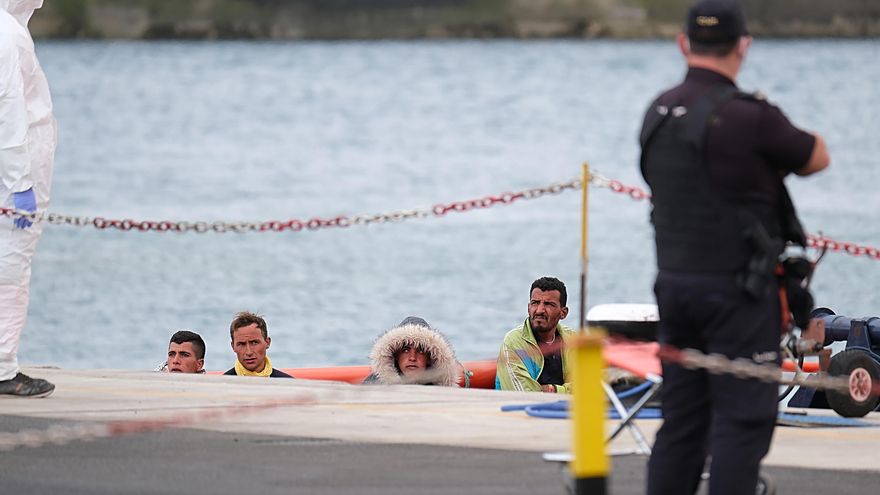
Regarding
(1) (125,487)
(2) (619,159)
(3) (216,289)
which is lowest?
(1) (125,487)

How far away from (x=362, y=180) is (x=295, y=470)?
151 ft

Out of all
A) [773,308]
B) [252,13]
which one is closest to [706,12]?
[773,308]

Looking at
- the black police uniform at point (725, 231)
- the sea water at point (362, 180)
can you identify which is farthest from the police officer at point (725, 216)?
the sea water at point (362, 180)

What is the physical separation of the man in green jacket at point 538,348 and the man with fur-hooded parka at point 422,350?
0.47 meters

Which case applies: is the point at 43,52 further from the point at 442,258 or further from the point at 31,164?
the point at 31,164

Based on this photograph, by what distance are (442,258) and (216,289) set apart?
5.36 metres

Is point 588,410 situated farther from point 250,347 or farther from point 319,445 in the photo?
point 250,347

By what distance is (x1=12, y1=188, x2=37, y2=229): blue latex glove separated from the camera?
24.9 feet

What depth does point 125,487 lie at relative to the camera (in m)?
6.48

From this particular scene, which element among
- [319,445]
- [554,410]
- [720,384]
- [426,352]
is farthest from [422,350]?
[720,384]

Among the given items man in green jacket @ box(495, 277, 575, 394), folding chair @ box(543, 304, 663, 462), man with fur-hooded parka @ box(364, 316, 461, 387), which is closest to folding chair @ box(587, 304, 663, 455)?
folding chair @ box(543, 304, 663, 462)

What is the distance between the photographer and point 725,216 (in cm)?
526

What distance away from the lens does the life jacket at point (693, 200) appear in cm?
525

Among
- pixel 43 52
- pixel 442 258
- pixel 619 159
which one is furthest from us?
pixel 43 52
